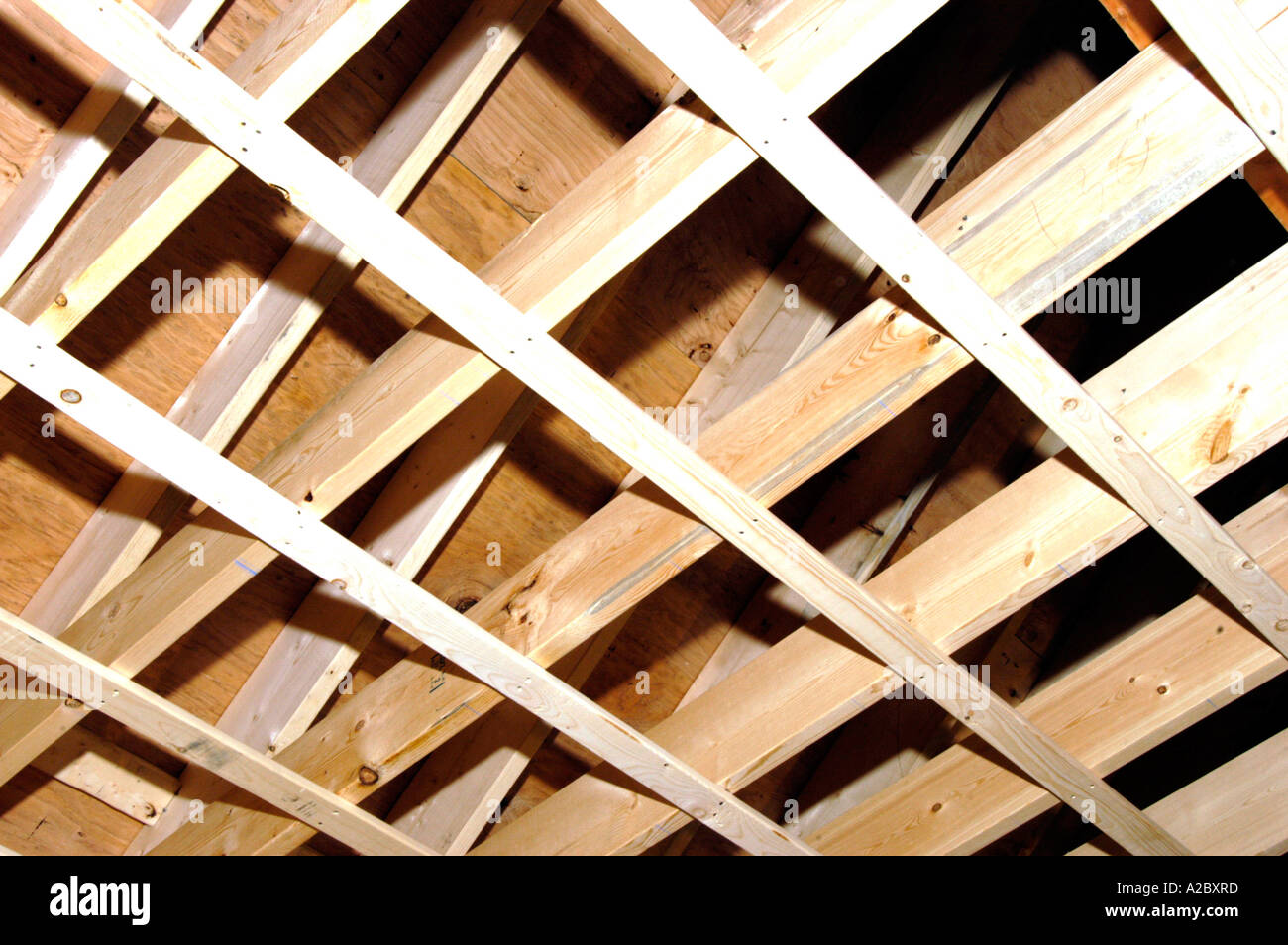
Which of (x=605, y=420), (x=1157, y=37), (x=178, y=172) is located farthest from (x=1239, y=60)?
(x=178, y=172)

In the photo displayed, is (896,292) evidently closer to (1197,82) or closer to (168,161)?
(1197,82)

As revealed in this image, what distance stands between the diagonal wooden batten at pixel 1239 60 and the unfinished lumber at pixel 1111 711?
0.94 m

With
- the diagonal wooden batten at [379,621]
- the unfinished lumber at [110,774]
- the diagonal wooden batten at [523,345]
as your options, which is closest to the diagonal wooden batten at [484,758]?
the diagonal wooden batten at [379,621]

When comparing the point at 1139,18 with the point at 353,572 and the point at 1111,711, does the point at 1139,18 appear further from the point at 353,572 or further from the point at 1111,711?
the point at 353,572

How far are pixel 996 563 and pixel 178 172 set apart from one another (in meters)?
1.61

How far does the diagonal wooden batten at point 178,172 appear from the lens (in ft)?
4.62

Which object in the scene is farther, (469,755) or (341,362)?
(469,755)

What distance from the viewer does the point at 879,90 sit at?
3.07m

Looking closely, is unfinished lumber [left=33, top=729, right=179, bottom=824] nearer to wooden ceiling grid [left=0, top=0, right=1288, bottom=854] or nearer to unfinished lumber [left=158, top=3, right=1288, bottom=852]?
wooden ceiling grid [left=0, top=0, right=1288, bottom=854]

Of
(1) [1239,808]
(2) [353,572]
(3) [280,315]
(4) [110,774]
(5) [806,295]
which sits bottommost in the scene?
(1) [1239,808]

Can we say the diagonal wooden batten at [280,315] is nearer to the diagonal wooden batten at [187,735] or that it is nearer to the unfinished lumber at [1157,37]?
the diagonal wooden batten at [187,735]

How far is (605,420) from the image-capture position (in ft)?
5.30
